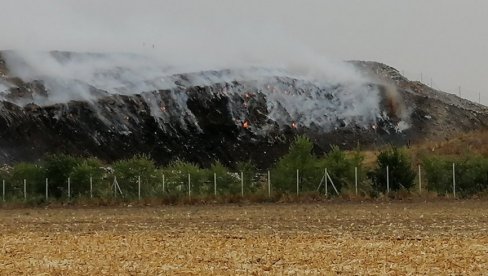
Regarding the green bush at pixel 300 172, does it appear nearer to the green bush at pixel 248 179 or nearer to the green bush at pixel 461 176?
the green bush at pixel 248 179

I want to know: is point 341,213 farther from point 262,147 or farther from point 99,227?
point 262,147

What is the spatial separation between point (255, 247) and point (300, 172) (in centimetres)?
2880

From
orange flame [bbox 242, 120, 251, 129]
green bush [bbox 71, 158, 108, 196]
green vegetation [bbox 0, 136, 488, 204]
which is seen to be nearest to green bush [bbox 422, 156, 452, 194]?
green vegetation [bbox 0, 136, 488, 204]

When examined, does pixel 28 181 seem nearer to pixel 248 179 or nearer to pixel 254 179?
pixel 248 179

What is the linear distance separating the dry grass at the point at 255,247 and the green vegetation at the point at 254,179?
17.4m

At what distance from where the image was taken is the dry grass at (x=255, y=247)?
12.8 metres

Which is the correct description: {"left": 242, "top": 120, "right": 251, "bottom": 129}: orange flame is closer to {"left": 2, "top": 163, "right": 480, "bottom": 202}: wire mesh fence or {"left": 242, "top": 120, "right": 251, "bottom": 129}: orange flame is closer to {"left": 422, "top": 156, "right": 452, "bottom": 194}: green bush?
{"left": 2, "top": 163, "right": 480, "bottom": 202}: wire mesh fence

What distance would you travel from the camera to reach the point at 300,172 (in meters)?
44.5

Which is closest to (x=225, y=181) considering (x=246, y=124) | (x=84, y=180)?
(x=84, y=180)

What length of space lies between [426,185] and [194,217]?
19219mm

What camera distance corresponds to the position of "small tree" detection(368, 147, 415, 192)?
43.1 meters

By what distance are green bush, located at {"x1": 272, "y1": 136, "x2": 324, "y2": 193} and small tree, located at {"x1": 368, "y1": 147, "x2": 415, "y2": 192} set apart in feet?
9.87

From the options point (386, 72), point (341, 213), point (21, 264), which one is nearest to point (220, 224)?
point (341, 213)

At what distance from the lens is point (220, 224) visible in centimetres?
2389
